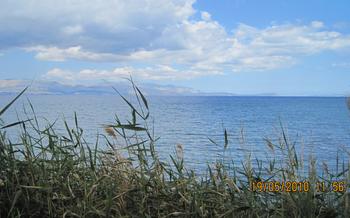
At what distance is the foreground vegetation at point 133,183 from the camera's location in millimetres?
3242

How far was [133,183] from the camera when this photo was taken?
3568mm

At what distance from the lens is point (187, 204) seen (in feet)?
10.8

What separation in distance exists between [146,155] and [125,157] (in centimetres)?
20

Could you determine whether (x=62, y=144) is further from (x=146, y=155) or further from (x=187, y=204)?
(x=187, y=204)
